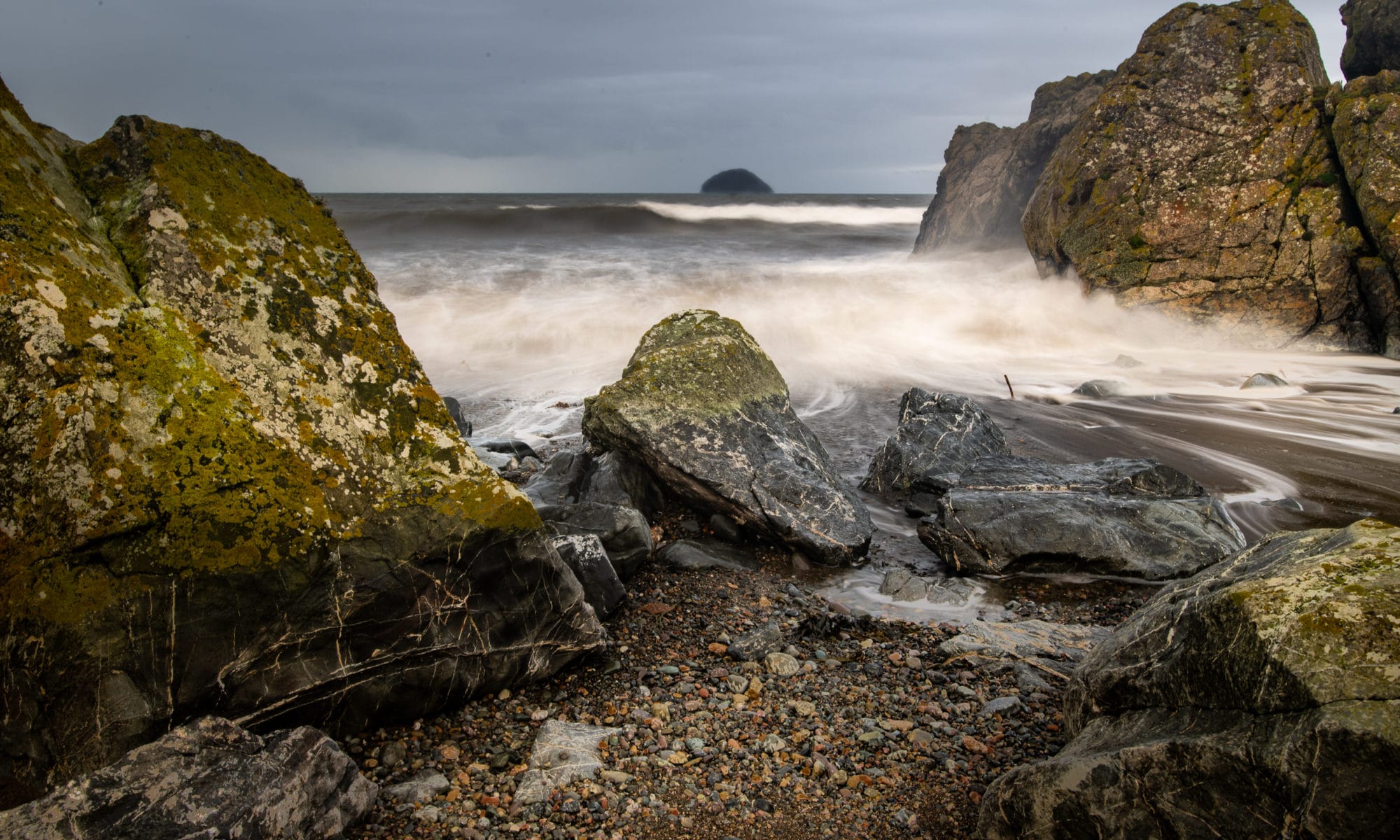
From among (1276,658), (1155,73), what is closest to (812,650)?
(1276,658)

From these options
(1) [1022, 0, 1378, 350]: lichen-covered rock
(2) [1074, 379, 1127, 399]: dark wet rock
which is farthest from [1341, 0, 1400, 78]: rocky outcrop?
(2) [1074, 379, 1127, 399]: dark wet rock

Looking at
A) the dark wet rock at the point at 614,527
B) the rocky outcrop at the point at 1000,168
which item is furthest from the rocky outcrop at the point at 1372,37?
the dark wet rock at the point at 614,527

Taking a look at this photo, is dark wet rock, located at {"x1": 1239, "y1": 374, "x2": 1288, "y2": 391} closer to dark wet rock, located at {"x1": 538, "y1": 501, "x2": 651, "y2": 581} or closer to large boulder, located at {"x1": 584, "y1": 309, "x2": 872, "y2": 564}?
large boulder, located at {"x1": 584, "y1": 309, "x2": 872, "y2": 564}

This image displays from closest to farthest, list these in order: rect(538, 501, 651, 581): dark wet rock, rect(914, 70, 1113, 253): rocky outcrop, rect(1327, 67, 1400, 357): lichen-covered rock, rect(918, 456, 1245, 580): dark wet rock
→ 1. rect(538, 501, 651, 581): dark wet rock
2. rect(918, 456, 1245, 580): dark wet rock
3. rect(1327, 67, 1400, 357): lichen-covered rock
4. rect(914, 70, 1113, 253): rocky outcrop

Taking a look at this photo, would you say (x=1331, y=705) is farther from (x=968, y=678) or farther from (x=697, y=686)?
(x=697, y=686)

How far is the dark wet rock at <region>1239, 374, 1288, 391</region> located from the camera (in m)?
13.2

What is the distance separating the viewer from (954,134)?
38156 millimetres

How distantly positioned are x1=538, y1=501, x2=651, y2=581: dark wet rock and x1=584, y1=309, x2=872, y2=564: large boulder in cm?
97

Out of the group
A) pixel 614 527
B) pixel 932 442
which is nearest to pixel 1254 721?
pixel 614 527

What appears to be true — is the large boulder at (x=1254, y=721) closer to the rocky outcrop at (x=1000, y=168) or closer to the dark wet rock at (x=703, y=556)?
the dark wet rock at (x=703, y=556)

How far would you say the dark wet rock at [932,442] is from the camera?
809 cm

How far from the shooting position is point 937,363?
1680 cm

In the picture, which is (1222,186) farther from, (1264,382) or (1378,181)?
(1264,382)

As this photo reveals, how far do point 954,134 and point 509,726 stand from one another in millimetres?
39892
